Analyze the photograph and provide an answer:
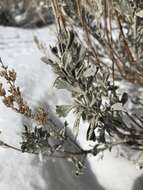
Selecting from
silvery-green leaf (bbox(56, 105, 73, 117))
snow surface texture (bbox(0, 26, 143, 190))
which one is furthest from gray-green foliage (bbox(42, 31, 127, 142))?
snow surface texture (bbox(0, 26, 143, 190))

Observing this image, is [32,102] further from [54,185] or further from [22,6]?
[22,6]

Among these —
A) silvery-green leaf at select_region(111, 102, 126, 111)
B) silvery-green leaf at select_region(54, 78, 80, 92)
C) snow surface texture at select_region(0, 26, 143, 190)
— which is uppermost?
silvery-green leaf at select_region(54, 78, 80, 92)

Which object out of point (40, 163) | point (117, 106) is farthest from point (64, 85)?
point (40, 163)

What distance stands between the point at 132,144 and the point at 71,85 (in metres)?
0.60

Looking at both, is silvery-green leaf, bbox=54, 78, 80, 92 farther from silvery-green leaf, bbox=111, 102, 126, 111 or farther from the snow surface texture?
the snow surface texture

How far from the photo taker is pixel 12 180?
200 cm

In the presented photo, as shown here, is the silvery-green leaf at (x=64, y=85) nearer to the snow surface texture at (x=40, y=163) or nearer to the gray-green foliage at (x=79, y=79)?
the gray-green foliage at (x=79, y=79)

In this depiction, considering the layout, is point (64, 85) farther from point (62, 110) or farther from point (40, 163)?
point (40, 163)

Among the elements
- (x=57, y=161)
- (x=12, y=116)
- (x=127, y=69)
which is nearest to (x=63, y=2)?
(x=127, y=69)

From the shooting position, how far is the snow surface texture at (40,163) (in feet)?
6.81

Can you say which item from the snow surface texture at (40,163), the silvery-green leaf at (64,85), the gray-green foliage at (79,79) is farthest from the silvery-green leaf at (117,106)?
the snow surface texture at (40,163)

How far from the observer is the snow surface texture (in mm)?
2074

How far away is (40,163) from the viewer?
7.17 feet

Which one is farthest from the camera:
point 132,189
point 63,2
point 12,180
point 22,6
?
point 22,6
